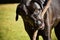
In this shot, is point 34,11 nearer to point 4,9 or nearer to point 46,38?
point 46,38

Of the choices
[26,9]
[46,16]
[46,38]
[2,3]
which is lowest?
[2,3]

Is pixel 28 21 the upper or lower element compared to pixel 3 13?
upper

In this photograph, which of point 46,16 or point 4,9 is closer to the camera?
point 46,16

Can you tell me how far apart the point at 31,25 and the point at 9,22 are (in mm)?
1578

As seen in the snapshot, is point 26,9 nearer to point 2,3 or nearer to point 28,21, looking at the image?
point 28,21

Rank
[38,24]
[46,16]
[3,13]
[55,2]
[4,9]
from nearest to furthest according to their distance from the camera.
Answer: [38,24] < [46,16] < [55,2] < [3,13] < [4,9]

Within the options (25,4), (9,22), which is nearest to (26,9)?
(25,4)

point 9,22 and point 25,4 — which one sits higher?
point 25,4

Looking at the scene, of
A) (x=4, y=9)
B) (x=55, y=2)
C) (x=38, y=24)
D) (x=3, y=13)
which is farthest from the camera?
(x=4, y=9)

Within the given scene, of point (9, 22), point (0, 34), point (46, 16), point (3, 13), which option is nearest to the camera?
point (46, 16)

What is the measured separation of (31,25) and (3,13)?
2059 mm

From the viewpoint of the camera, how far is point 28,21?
44.8 inches

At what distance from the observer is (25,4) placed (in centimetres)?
111

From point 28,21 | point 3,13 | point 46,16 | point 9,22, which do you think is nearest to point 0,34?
point 9,22
